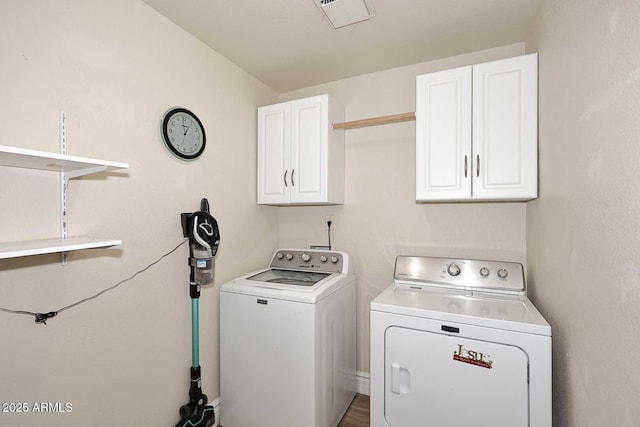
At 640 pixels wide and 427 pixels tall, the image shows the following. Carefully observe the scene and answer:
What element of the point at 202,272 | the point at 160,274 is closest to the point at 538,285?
the point at 202,272

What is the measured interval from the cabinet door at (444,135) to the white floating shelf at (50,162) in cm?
158

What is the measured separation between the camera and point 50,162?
106 cm

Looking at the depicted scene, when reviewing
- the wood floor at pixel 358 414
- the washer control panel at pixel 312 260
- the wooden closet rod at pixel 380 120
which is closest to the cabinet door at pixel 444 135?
the wooden closet rod at pixel 380 120

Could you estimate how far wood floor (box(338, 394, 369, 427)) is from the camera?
2.00 meters

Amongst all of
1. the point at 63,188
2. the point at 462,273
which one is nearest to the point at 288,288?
the point at 462,273

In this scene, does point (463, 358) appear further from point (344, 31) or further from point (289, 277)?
point (344, 31)

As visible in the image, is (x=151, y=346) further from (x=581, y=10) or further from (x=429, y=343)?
(x=581, y=10)

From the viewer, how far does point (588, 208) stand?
1.02 meters

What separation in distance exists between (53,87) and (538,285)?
8.28ft

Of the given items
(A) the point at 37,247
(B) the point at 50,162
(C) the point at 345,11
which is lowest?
(A) the point at 37,247

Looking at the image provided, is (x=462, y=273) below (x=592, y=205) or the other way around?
below

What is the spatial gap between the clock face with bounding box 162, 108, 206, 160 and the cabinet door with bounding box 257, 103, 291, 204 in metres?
0.53

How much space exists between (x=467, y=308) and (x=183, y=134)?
1.87 m

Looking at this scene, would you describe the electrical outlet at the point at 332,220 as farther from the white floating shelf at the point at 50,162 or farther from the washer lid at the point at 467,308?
the white floating shelf at the point at 50,162
